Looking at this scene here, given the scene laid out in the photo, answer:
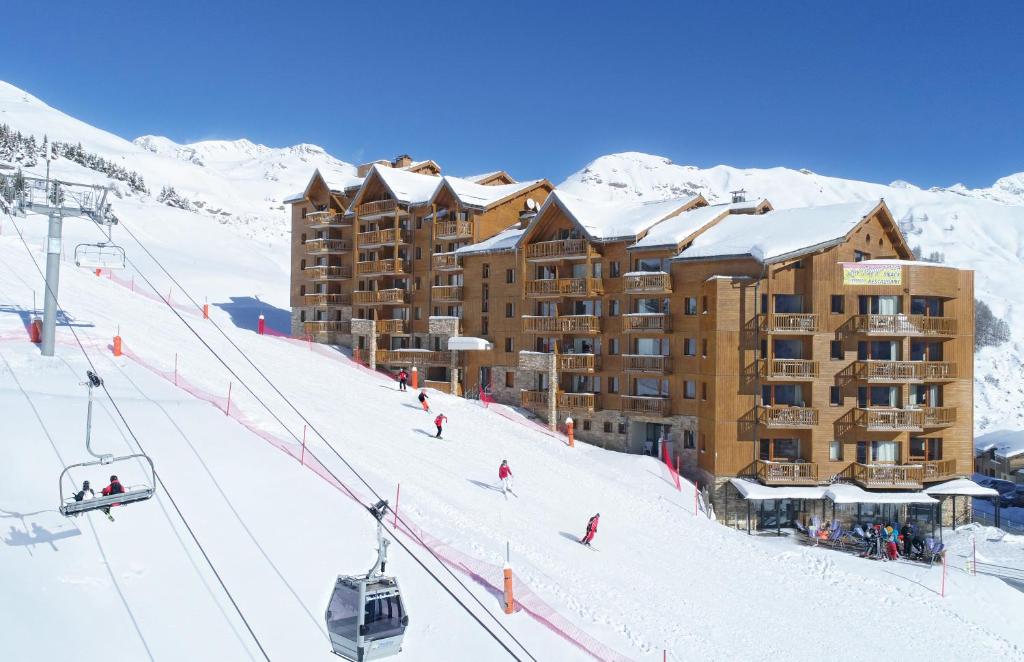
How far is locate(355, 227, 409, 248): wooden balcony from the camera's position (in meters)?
55.4

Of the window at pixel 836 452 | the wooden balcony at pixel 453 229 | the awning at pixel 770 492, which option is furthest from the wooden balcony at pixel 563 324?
the window at pixel 836 452

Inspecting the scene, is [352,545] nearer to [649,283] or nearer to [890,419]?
[649,283]

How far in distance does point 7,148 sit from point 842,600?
118 meters

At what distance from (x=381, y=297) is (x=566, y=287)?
1583 centimetres

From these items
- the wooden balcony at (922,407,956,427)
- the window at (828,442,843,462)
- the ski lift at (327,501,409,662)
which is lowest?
the window at (828,442,843,462)

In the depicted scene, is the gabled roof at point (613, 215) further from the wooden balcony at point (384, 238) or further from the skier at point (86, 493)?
the skier at point (86, 493)

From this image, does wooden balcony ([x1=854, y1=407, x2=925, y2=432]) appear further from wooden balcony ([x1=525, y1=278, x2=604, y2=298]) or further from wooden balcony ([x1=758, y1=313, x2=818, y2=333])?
wooden balcony ([x1=525, y1=278, x2=604, y2=298])

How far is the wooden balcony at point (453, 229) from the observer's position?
52.2 meters

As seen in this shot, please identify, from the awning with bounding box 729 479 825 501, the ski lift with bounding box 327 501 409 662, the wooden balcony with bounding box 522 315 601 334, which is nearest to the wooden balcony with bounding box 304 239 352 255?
the wooden balcony with bounding box 522 315 601 334

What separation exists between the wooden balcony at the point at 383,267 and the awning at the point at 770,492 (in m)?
27.9

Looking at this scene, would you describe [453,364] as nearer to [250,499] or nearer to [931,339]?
[931,339]

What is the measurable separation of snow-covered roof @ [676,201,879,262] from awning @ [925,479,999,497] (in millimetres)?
13264

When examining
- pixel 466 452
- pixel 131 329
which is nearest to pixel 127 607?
pixel 466 452

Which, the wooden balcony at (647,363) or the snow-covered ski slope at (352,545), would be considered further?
the wooden balcony at (647,363)
